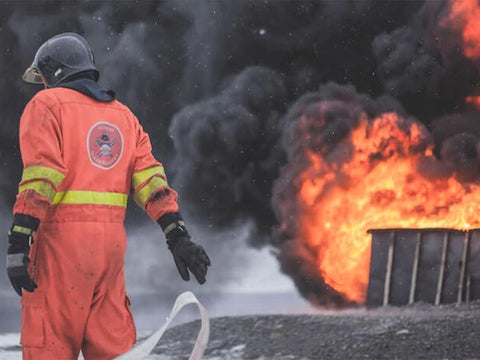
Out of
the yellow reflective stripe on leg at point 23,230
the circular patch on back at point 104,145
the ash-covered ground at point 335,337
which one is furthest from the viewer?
the ash-covered ground at point 335,337

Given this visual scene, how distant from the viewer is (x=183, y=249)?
3.86 metres

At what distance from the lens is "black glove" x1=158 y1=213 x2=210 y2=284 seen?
12.6 ft

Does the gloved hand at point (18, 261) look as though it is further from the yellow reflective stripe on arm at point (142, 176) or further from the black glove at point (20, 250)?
the yellow reflective stripe on arm at point (142, 176)

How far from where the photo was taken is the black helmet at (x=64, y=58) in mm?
3793

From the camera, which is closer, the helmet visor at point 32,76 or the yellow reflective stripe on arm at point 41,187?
the yellow reflective stripe on arm at point 41,187

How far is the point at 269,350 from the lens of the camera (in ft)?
33.2

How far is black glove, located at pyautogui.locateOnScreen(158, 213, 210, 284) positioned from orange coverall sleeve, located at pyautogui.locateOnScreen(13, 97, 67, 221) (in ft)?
2.18

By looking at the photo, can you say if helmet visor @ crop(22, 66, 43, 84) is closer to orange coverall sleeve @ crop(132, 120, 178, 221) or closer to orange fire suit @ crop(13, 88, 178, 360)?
orange fire suit @ crop(13, 88, 178, 360)

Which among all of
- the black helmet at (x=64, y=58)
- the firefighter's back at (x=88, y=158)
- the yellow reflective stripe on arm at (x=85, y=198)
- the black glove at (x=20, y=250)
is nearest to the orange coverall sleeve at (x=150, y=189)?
the firefighter's back at (x=88, y=158)

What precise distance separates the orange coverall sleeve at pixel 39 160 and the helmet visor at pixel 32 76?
1.38 ft

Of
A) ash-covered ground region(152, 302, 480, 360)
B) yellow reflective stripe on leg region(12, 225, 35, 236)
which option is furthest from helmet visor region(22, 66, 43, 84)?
ash-covered ground region(152, 302, 480, 360)

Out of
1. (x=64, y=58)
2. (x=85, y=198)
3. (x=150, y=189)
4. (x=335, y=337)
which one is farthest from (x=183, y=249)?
(x=335, y=337)

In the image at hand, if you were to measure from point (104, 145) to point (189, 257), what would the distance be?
73 centimetres

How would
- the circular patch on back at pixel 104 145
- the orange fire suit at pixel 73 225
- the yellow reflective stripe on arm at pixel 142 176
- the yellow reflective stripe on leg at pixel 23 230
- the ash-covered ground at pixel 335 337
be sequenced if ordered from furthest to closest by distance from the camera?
the ash-covered ground at pixel 335 337 → the yellow reflective stripe on arm at pixel 142 176 → the circular patch on back at pixel 104 145 → the orange fire suit at pixel 73 225 → the yellow reflective stripe on leg at pixel 23 230
